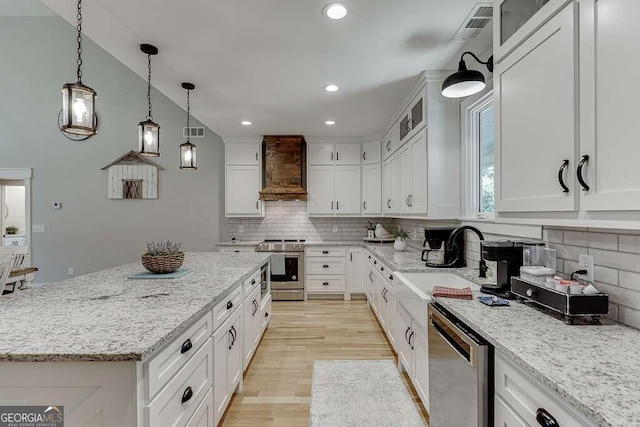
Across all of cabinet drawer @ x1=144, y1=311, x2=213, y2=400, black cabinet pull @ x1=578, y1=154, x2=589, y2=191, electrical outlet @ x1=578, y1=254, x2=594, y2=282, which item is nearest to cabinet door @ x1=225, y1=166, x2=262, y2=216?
cabinet drawer @ x1=144, y1=311, x2=213, y2=400

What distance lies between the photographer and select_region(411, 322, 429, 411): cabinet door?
1822 mm

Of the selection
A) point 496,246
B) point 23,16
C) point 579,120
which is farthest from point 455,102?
point 23,16

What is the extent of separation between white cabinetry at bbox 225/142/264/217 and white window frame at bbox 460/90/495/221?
10.5 ft

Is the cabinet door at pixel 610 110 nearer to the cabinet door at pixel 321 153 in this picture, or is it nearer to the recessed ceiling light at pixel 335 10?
the recessed ceiling light at pixel 335 10

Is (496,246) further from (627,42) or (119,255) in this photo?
(119,255)

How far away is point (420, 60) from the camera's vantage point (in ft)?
7.77

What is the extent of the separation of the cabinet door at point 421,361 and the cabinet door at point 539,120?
3.10 feet

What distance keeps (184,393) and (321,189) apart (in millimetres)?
3860

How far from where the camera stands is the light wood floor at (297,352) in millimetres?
2055

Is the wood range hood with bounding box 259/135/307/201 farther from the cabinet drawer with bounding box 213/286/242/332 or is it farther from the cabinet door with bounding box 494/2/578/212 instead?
the cabinet door with bounding box 494/2/578/212

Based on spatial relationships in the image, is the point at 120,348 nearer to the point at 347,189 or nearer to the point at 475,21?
the point at 475,21

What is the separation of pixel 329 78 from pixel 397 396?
8.88 feet

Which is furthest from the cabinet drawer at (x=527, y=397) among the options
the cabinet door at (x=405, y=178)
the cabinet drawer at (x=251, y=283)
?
the cabinet door at (x=405, y=178)

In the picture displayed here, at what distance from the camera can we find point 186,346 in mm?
1282
